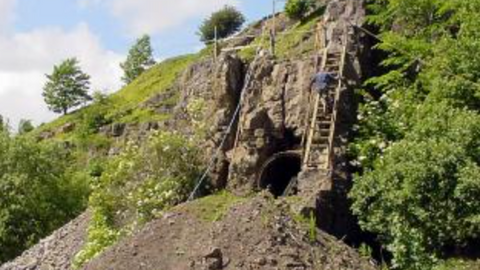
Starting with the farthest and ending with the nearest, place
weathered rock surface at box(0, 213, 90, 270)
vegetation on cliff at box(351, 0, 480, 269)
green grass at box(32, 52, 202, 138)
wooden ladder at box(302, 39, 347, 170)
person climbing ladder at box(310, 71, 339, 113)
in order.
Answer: green grass at box(32, 52, 202, 138)
weathered rock surface at box(0, 213, 90, 270)
person climbing ladder at box(310, 71, 339, 113)
wooden ladder at box(302, 39, 347, 170)
vegetation on cliff at box(351, 0, 480, 269)

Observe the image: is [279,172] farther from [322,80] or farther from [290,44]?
[290,44]

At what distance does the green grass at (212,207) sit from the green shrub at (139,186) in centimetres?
222

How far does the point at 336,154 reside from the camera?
925 inches

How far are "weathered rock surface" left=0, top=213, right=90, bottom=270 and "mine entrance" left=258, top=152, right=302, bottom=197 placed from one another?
6937mm

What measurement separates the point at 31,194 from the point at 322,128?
70.3 feet

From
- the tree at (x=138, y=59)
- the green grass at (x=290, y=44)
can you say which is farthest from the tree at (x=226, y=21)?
the green grass at (x=290, y=44)

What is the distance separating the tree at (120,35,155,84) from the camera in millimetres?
96444

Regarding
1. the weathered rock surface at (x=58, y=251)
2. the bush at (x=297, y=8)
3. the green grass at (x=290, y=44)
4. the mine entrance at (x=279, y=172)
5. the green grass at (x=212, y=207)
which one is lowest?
the weathered rock surface at (x=58, y=251)

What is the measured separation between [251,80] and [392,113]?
16.8ft

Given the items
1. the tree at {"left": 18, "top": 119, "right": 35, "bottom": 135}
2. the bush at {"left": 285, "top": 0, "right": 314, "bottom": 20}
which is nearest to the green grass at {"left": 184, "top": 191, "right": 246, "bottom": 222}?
the bush at {"left": 285, "top": 0, "right": 314, "bottom": 20}

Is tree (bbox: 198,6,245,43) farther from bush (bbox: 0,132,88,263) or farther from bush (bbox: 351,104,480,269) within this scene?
bush (bbox: 351,104,480,269)

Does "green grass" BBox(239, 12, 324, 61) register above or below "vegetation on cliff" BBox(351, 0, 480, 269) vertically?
above

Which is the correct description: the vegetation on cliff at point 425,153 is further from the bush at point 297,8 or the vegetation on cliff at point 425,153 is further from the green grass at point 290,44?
the bush at point 297,8

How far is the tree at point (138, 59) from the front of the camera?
96444 millimetres
